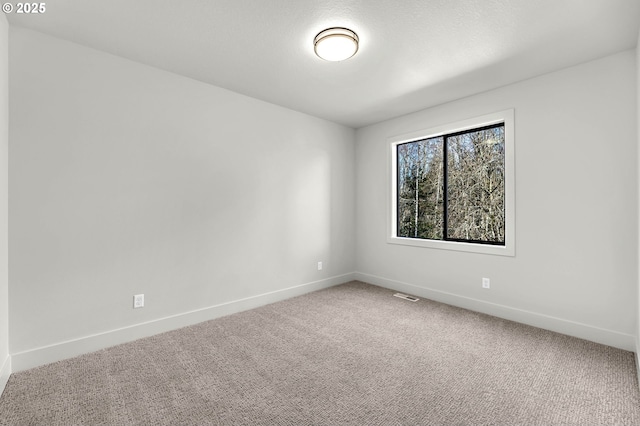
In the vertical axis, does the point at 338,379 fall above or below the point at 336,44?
below

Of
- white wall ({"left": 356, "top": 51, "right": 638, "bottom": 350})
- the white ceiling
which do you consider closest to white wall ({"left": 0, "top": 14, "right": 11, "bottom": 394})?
the white ceiling

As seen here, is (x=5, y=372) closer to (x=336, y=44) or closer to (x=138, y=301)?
(x=138, y=301)

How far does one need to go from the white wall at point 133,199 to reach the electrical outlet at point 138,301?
44 mm

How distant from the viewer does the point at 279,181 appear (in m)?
3.81

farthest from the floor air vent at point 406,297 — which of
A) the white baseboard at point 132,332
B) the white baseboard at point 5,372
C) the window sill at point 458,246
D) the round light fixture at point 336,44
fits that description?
the white baseboard at point 5,372

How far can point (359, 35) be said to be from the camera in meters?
2.27

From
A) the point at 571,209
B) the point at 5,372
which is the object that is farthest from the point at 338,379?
the point at 571,209

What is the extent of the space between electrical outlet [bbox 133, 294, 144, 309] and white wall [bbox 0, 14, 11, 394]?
784 millimetres

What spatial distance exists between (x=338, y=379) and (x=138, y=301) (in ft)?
6.18

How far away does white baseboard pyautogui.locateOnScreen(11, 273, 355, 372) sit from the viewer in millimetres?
2234

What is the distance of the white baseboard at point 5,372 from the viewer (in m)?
1.95

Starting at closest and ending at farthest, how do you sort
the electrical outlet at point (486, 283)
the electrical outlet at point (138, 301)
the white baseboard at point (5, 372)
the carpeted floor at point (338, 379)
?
the carpeted floor at point (338, 379)
the white baseboard at point (5, 372)
the electrical outlet at point (138, 301)
the electrical outlet at point (486, 283)

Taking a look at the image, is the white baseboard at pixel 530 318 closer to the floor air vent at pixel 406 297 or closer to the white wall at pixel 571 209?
the white wall at pixel 571 209

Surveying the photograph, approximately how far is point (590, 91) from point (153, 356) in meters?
4.27
